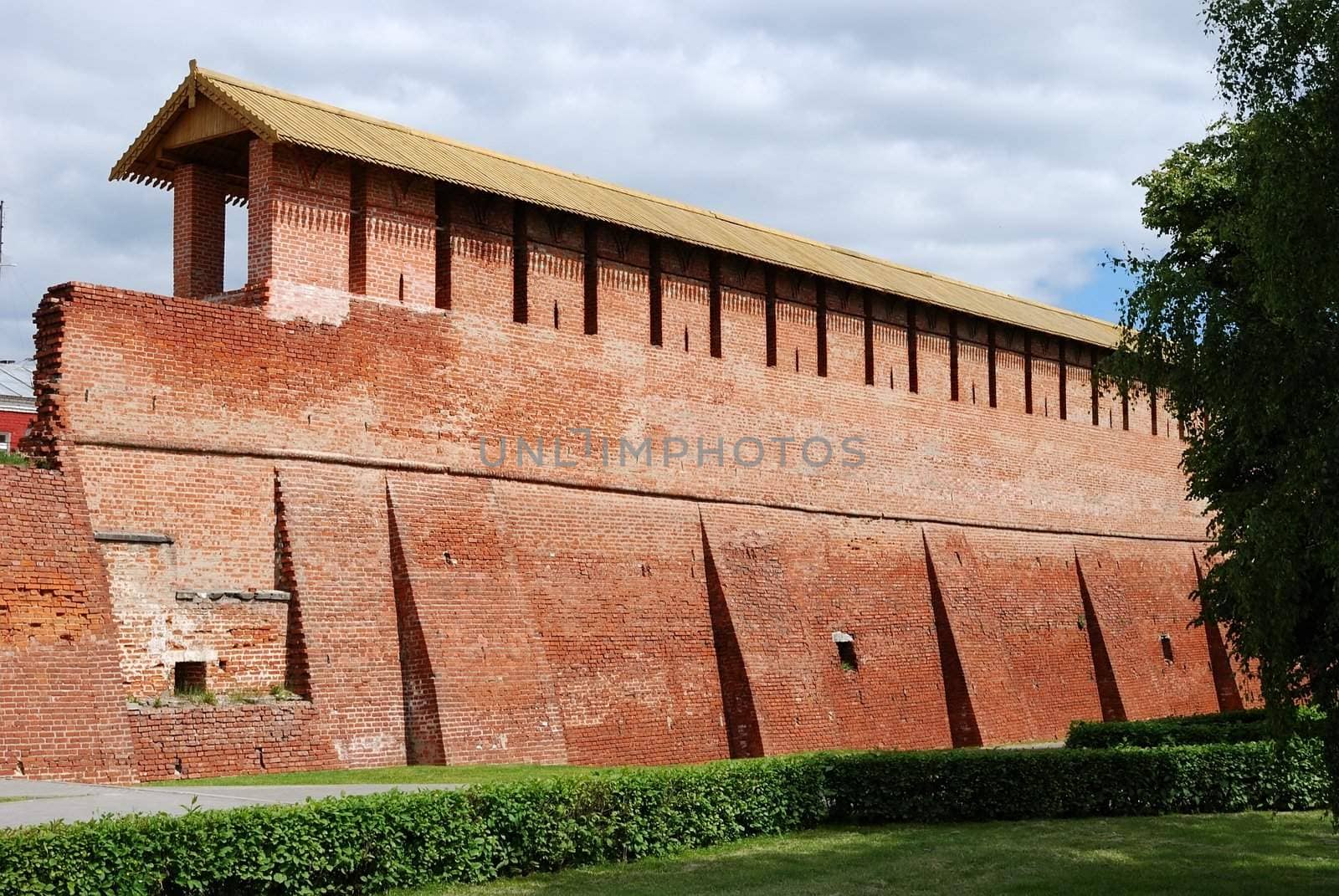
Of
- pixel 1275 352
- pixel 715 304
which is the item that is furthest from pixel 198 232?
pixel 1275 352

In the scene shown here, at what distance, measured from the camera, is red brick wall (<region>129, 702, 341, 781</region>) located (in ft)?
37.0

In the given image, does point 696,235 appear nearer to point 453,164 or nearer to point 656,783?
point 453,164

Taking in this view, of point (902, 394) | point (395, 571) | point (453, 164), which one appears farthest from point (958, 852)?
point (902, 394)

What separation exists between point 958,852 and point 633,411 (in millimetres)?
7399

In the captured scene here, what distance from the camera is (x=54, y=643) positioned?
1084 cm

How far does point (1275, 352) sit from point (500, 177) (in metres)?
9.21

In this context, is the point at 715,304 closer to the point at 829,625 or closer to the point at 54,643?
the point at 829,625

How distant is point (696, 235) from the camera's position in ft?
57.3

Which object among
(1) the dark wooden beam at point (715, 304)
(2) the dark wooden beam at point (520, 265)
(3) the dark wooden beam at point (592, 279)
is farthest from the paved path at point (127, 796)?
(1) the dark wooden beam at point (715, 304)

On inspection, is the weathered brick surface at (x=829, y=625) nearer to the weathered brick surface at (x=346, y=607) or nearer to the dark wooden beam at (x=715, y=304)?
the dark wooden beam at (x=715, y=304)

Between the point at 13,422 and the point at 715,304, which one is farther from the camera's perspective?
the point at 13,422

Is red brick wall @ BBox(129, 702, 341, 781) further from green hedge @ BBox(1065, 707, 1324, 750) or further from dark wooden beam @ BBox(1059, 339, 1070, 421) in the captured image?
dark wooden beam @ BBox(1059, 339, 1070, 421)

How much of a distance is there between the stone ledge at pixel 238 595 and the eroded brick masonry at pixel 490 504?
6 cm

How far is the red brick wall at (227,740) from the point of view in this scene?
1128 centimetres
